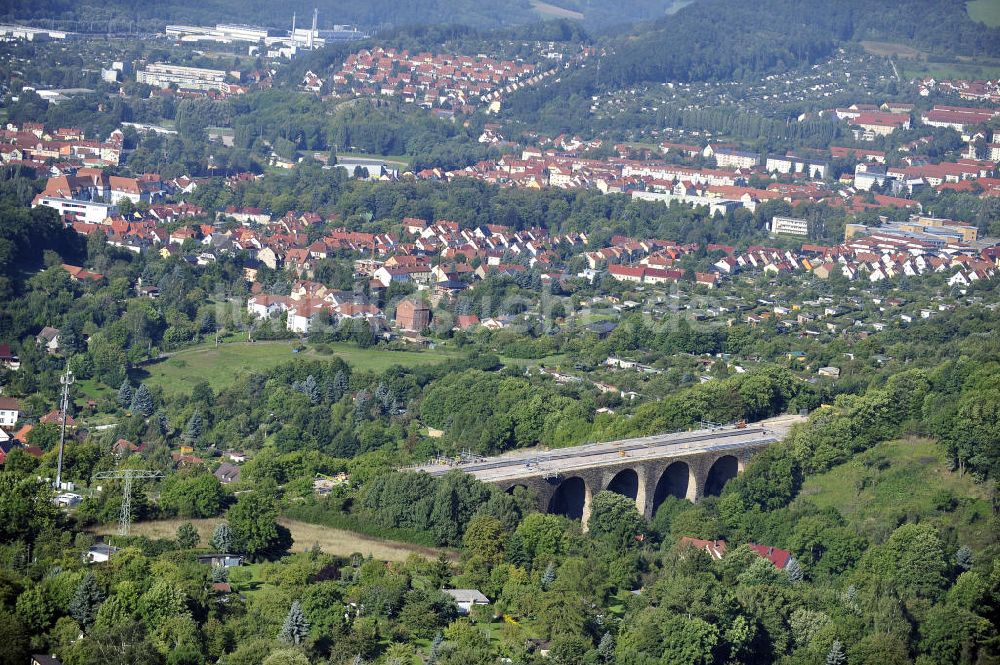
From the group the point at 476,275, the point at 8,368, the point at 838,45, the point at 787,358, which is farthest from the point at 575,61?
the point at 8,368

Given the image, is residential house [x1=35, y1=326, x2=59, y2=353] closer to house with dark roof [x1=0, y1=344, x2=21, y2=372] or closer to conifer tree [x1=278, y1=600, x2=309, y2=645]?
house with dark roof [x1=0, y1=344, x2=21, y2=372]

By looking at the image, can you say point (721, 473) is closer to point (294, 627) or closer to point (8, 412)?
point (294, 627)

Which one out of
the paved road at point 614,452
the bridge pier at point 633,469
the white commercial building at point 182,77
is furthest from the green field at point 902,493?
the white commercial building at point 182,77

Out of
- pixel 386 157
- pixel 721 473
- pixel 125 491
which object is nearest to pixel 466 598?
pixel 125 491

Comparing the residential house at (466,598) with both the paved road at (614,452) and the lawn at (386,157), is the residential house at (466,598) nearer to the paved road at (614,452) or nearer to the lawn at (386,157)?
the paved road at (614,452)

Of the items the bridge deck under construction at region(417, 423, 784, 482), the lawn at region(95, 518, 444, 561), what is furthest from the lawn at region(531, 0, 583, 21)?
the lawn at region(95, 518, 444, 561)
